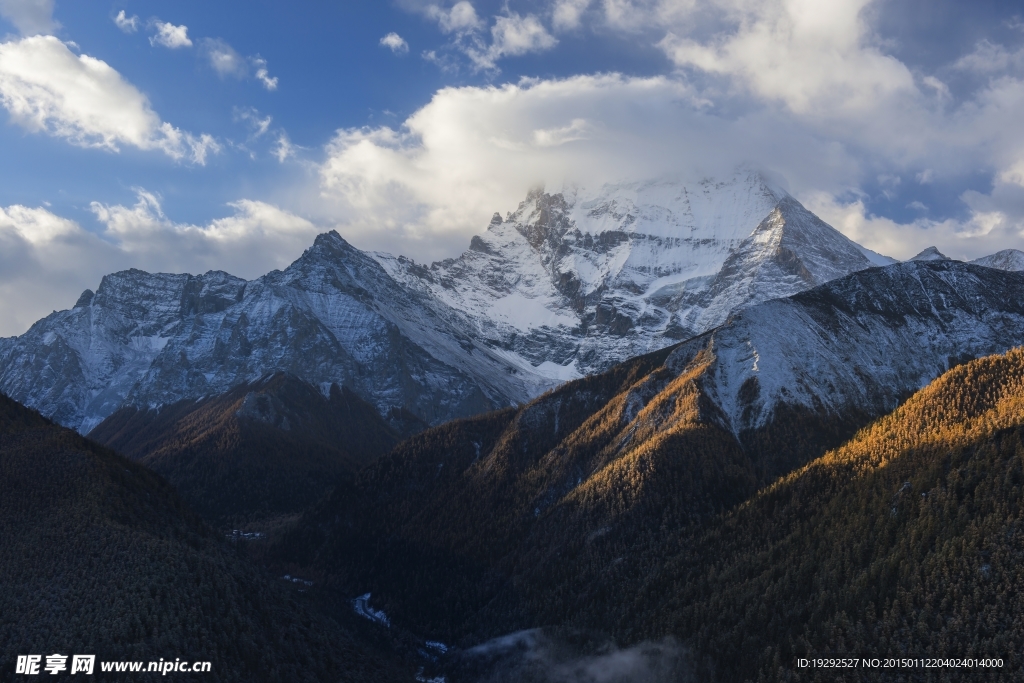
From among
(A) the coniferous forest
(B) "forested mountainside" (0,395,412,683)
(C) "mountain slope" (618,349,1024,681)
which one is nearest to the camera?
(C) "mountain slope" (618,349,1024,681)

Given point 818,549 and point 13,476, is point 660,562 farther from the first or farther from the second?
point 13,476

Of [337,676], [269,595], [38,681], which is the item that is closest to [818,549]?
[337,676]

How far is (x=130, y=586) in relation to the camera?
445 feet

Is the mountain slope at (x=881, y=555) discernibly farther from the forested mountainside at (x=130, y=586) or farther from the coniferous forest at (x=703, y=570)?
the forested mountainside at (x=130, y=586)

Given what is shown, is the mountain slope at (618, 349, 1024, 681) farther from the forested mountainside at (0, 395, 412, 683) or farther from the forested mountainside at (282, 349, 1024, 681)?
the forested mountainside at (0, 395, 412, 683)

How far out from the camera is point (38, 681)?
4724 inches

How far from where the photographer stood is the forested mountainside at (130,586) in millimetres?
129375

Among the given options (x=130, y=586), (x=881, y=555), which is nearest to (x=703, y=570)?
(x=881, y=555)

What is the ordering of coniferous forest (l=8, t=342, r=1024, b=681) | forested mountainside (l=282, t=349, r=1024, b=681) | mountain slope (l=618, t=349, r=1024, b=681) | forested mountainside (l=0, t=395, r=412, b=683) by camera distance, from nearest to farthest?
mountain slope (l=618, t=349, r=1024, b=681)
forested mountainside (l=282, t=349, r=1024, b=681)
coniferous forest (l=8, t=342, r=1024, b=681)
forested mountainside (l=0, t=395, r=412, b=683)

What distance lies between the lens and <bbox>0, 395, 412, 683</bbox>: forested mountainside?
129375mm

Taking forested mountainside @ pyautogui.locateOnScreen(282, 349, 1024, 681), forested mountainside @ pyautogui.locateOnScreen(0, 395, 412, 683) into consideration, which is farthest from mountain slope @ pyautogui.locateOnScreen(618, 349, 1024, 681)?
forested mountainside @ pyautogui.locateOnScreen(0, 395, 412, 683)

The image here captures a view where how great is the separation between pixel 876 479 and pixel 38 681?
145 m

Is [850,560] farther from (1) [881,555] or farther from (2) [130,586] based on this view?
(2) [130,586]

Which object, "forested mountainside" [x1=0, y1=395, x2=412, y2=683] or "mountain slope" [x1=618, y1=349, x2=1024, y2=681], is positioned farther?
"forested mountainside" [x1=0, y1=395, x2=412, y2=683]
